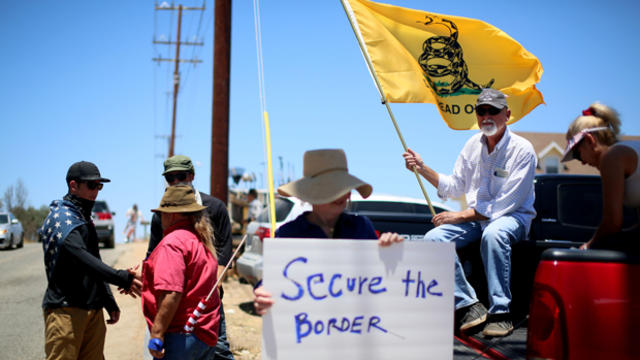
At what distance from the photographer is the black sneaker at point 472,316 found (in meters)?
3.45

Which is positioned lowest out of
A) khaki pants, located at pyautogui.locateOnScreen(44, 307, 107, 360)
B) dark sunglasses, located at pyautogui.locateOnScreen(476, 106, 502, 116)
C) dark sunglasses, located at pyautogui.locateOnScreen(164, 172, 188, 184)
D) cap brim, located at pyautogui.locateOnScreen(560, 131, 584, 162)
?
khaki pants, located at pyautogui.locateOnScreen(44, 307, 107, 360)

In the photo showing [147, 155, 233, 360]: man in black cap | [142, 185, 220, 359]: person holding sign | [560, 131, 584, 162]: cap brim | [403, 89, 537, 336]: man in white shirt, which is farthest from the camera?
[147, 155, 233, 360]: man in black cap

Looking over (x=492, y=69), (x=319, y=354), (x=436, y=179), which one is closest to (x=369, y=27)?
(x=492, y=69)

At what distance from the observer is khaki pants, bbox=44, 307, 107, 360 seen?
3.56m

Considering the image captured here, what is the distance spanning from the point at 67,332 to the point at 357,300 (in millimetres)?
2229

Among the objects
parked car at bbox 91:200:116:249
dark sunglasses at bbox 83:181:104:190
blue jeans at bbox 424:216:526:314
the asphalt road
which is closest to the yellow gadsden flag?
blue jeans at bbox 424:216:526:314

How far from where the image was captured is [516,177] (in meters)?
3.85

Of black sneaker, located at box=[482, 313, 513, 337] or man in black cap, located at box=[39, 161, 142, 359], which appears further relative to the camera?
man in black cap, located at box=[39, 161, 142, 359]

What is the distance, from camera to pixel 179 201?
3326 mm

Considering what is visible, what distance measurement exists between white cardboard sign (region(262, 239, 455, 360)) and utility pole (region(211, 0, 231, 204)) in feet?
22.1

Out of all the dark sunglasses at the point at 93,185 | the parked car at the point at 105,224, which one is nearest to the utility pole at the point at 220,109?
the dark sunglasses at the point at 93,185

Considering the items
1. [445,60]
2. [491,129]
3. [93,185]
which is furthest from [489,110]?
[93,185]

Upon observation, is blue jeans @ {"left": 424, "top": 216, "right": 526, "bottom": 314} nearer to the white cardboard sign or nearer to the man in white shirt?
the man in white shirt

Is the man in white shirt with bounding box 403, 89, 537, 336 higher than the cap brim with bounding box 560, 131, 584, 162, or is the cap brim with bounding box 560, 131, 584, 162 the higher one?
the cap brim with bounding box 560, 131, 584, 162
